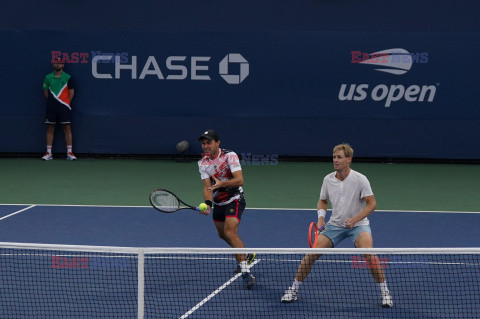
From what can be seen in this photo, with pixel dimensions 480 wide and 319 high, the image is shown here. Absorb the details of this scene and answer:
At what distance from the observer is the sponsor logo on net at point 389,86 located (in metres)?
17.5

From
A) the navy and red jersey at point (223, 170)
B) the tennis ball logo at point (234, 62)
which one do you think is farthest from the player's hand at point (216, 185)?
the tennis ball logo at point (234, 62)

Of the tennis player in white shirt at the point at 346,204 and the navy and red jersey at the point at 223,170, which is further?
the navy and red jersey at the point at 223,170

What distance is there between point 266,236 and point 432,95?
890cm

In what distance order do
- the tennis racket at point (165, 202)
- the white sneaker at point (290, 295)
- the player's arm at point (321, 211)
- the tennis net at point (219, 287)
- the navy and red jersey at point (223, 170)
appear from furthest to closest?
the navy and red jersey at point (223, 170) < the tennis racket at point (165, 202) < the player's arm at point (321, 211) < the white sneaker at point (290, 295) < the tennis net at point (219, 287)

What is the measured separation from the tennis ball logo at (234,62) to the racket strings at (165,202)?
407 inches

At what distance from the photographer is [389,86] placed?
17.6 metres

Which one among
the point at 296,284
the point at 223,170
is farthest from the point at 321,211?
the point at 223,170

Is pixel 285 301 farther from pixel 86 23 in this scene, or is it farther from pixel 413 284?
pixel 86 23

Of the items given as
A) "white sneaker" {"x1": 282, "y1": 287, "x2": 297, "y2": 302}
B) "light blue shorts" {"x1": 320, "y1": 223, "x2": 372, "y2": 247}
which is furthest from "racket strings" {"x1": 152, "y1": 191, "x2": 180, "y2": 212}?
"light blue shorts" {"x1": 320, "y1": 223, "x2": 372, "y2": 247}

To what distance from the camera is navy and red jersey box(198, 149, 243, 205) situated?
8.14 metres

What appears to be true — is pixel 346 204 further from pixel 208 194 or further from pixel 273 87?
pixel 273 87

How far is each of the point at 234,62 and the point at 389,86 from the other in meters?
3.70

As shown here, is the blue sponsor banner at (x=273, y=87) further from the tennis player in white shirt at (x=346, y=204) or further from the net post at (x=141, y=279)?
the net post at (x=141, y=279)

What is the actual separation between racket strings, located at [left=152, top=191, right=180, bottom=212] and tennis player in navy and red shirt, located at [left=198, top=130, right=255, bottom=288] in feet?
1.23
